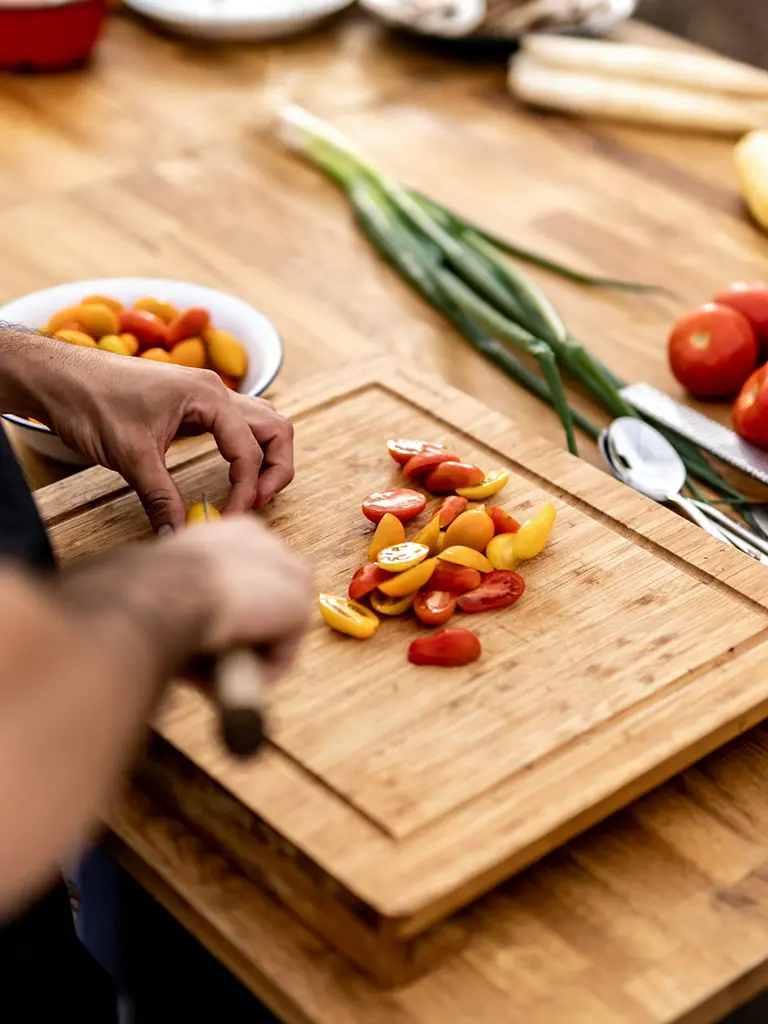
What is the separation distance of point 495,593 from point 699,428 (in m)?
0.47

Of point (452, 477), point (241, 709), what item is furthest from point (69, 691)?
point (452, 477)

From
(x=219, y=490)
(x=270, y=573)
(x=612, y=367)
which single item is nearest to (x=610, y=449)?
(x=612, y=367)

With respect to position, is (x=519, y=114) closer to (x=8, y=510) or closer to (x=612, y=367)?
(x=612, y=367)

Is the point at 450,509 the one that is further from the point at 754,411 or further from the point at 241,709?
the point at 241,709

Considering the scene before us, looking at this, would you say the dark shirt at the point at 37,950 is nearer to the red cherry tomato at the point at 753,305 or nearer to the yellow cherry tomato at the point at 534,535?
the yellow cherry tomato at the point at 534,535

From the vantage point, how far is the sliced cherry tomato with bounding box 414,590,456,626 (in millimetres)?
1141


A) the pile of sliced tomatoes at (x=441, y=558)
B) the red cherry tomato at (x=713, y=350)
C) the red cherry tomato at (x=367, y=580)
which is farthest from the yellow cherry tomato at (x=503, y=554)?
the red cherry tomato at (x=713, y=350)

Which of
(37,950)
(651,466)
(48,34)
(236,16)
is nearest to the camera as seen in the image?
(37,950)

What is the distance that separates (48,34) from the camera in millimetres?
2404

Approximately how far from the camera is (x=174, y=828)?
106 cm

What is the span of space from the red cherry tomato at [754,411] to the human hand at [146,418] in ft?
1.84

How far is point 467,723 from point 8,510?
40 centimetres

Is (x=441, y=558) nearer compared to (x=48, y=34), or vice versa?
(x=441, y=558)

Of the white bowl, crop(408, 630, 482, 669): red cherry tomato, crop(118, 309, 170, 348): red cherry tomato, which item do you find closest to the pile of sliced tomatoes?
crop(408, 630, 482, 669): red cherry tomato
